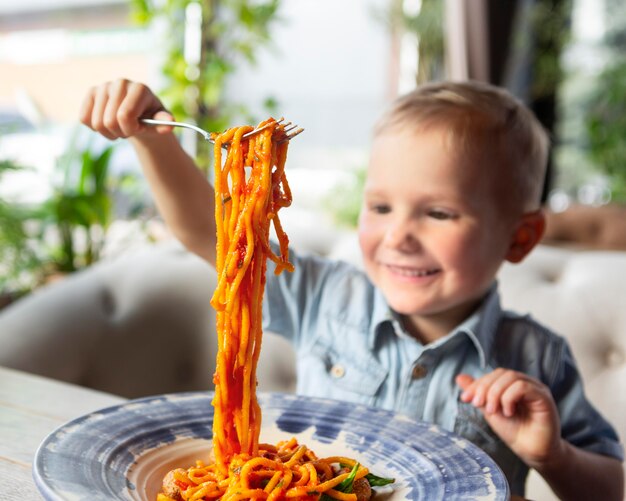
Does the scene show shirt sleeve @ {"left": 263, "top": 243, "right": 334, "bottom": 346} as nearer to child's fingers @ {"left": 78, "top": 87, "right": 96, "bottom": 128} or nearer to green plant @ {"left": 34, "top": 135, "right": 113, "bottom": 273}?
child's fingers @ {"left": 78, "top": 87, "right": 96, "bottom": 128}

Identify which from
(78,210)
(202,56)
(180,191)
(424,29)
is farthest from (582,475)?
(424,29)

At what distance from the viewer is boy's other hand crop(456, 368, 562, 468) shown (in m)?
0.93

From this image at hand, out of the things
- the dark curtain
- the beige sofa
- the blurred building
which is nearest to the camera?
the beige sofa

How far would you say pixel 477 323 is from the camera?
1.18m

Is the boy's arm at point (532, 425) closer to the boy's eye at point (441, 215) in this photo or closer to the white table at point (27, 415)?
the boy's eye at point (441, 215)

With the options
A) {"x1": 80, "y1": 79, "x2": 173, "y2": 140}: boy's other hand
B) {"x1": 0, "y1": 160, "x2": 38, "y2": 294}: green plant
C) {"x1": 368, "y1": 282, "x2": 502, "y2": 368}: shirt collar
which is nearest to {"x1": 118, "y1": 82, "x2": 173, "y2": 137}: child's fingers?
{"x1": 80, "y1": 79, "x2": 173, "y2": 140}: boy's other hand

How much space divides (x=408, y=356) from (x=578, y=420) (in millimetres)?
278

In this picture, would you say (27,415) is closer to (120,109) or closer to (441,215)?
(120,109)

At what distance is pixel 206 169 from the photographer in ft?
10.9

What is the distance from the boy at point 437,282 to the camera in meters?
1.12

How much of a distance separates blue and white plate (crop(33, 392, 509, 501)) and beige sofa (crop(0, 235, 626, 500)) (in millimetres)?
777

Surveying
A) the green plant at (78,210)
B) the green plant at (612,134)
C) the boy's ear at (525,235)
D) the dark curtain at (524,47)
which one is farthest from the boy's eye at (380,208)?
the green plant at (612,134)

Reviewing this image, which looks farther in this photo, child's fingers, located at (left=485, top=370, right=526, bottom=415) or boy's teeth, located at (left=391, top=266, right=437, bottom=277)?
boy's teeth, located at (left=391, top=266, right=437, bottom=277)

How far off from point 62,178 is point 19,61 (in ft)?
12.8
